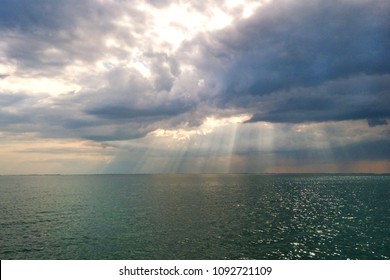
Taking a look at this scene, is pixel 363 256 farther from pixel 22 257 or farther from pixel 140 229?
pixel 22 257

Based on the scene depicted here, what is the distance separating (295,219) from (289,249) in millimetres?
34085

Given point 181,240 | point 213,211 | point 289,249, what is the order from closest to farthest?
point 289,249 → point 181,240 → point 213,211

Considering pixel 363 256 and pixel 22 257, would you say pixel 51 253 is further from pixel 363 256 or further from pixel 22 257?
pixel 363 256

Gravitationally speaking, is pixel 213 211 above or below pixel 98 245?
above

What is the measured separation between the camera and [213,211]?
99250 mm

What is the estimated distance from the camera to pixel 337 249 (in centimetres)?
5456

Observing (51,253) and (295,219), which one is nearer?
(51,253)
